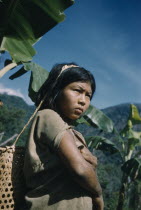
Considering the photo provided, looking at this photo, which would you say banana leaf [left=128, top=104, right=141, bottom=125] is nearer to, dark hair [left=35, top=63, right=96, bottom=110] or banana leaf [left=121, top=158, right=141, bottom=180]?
banana leaf [left=121, top=158, right=141, bottom=180]

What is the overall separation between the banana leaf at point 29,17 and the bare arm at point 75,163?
5.11ft

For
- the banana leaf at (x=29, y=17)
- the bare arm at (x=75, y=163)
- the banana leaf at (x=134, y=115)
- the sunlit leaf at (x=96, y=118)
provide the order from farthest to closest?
the banana leaf at (x=134, y=115) < the sunlit leaf at (x=96, y=118) < the banana leaf at (x=29, y=17) < the bare arm at (x=75, y=163)

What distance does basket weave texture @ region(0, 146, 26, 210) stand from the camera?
1237mm

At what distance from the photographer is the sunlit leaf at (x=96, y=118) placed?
5.50 m

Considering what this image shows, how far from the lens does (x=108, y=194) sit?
30281mm

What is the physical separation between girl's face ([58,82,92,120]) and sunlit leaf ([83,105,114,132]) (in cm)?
398

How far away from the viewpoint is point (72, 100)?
138cm

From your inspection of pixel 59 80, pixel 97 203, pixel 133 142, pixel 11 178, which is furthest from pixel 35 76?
pixel 133 142

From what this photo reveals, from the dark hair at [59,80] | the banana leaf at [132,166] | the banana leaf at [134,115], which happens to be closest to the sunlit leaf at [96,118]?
the banana leaf at [132,166]

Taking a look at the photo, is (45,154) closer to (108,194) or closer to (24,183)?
(24,183)

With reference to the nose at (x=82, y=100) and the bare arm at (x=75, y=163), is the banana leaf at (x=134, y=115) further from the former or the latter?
the bare arm at (x=75, y=163)

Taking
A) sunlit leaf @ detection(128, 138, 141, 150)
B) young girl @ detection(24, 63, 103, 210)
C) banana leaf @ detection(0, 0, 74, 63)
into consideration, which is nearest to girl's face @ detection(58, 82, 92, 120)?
young girl @ detection(24, 63, 103, 210)

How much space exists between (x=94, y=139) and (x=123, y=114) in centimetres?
12488

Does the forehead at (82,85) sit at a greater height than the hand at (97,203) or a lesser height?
greater
